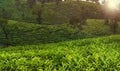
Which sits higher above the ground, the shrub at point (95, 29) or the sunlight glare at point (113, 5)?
the sunlight glare at point (113, 5)

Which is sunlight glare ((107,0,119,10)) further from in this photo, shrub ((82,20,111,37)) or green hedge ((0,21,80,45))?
green hedge ((0,21,80,45))

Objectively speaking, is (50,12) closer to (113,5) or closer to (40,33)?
(40,33)

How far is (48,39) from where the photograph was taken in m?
99.3

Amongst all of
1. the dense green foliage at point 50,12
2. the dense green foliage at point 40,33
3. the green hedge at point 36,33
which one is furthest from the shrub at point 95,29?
the green hedge at point 36,33

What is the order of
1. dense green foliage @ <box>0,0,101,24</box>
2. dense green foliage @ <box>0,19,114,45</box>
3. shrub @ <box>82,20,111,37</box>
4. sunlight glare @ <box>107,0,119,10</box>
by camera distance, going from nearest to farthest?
dense green foliage @ <box>0,19,114,45</box> → shrub @ <box>82,20,111,37</box> → dense green foliage @ <box>0,0,101,24</box> → sunlight glare @ <box>107,0,119,10</box>

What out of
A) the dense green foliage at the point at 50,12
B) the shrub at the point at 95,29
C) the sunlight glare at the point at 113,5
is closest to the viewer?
the shrub at the point at 95,29

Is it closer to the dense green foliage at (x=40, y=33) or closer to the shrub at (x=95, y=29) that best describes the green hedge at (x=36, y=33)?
the dense green foliage at (x=40, y=33)

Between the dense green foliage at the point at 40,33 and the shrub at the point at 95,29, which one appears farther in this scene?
the shrub at the point at 95,29

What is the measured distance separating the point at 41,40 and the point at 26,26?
16.2 m

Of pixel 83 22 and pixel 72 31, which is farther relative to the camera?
pixel 83 22

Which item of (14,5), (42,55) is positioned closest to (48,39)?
(14,5)

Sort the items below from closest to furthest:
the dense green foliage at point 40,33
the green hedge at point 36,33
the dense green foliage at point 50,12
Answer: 1. the green hedge at point 36,33
2. the dense green foliage at point 40,33
3. the dense green foliage at point 50,12

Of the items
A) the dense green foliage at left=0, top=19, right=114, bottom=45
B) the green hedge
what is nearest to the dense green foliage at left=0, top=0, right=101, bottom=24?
the dense green foliage at left=0, top=19, right=114, bottom=45

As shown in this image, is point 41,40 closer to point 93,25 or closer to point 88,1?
point 93,25
